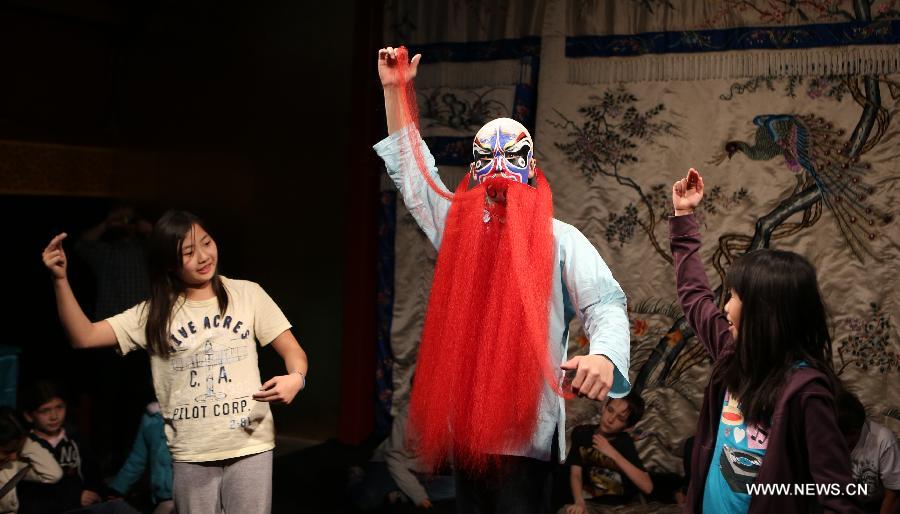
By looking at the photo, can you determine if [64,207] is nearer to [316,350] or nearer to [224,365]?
[316,350]

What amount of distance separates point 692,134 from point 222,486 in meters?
2.24

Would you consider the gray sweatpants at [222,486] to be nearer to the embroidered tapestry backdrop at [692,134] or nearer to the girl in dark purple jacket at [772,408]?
the girl in dark purple jacket at [772,408]

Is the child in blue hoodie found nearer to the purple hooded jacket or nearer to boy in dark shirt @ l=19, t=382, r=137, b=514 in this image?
boy in dark shirt @ l=19, t=382, r=137, b=514

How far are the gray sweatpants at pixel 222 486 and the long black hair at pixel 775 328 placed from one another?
118cm

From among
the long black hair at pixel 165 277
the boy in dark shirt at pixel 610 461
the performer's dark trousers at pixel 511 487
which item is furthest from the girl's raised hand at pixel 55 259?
the boy in dark shirt at pixel 610 461

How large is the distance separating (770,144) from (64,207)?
3437 mm

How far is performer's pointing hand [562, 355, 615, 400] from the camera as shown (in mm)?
1701

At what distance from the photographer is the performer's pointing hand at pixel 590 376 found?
5.58ft

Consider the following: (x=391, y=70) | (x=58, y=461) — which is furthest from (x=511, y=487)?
(x=58, y=461)

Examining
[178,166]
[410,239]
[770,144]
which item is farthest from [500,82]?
[178,166]

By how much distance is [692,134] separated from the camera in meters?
3.62

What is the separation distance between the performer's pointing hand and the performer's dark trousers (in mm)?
253

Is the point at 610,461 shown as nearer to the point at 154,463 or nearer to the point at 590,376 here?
the point at 154,463

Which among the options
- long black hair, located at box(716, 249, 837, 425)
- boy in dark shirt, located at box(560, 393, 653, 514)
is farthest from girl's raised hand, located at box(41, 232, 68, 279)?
boy in dark shirt, located at box(560, 393, 653, 514)
